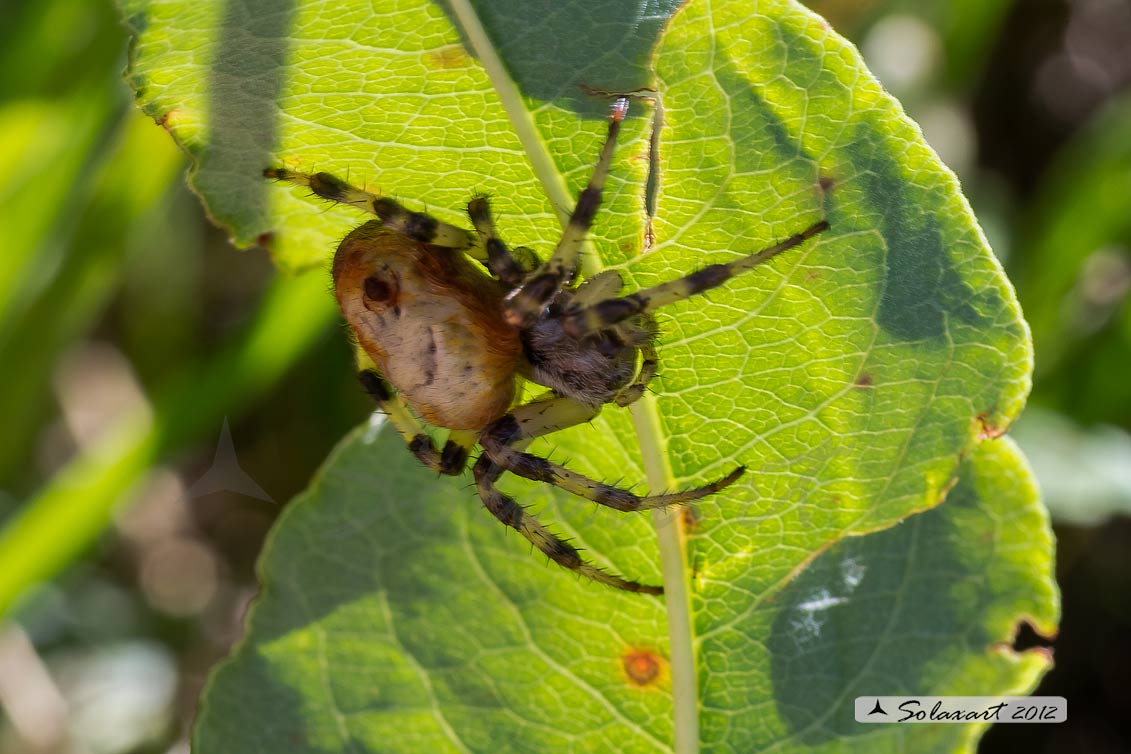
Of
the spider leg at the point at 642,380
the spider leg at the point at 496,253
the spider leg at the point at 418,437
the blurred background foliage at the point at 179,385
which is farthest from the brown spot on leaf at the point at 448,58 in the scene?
the blurred background foliage at the point at 179,385

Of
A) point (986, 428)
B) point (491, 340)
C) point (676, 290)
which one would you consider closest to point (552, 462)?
point (491, 340)

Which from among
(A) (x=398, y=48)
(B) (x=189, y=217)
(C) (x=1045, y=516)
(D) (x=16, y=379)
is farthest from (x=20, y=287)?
(C) (x=1045, y=516)

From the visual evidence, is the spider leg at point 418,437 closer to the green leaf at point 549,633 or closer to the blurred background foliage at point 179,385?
the green leaf at point 549,633

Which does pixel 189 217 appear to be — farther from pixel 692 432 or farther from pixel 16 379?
pixel 692 432

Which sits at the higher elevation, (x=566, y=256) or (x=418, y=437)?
(x=566, y=256)

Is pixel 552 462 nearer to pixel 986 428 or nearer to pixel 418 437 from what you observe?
pixel 418 437

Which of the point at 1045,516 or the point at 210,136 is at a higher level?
the point at 210,136
